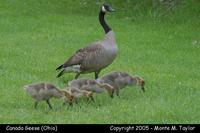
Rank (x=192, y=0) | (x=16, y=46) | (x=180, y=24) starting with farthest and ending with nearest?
1. (x=192, y=0)
2. (x=180, y=24)
3. (x=16, y=46)

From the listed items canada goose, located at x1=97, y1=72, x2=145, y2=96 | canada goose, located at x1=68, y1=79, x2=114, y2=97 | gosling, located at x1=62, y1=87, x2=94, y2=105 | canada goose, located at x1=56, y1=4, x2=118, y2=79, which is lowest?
gosling, located at x1=62, y1=87, x2=94, y2=105

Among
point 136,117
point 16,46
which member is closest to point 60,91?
point 136,117

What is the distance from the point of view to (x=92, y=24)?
2650 cm

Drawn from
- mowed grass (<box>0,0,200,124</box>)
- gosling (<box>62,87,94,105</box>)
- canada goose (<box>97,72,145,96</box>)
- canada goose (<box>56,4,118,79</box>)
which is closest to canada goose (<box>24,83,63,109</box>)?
gosling (<box>62,87,94,105</box>)

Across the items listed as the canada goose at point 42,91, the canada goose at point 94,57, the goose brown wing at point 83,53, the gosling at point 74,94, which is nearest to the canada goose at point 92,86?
the gosling at point 74,94

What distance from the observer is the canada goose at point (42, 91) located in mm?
12602

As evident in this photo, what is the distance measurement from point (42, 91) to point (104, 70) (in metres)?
5.39

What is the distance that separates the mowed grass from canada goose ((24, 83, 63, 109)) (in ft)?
0.94

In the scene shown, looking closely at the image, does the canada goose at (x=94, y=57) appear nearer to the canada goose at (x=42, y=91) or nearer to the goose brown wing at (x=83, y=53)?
the goose brown wing at (x=83, y=53)

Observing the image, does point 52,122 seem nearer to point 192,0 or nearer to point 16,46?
point 16,46

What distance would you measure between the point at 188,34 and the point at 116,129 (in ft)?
44.3

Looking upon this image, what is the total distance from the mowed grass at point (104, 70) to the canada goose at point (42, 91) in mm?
287

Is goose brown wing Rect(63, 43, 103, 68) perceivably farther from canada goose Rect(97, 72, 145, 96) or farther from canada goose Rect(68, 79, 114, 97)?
canada goose Rect(68, 79, 114, 97)

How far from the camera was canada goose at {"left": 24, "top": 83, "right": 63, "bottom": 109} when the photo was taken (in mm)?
12602
